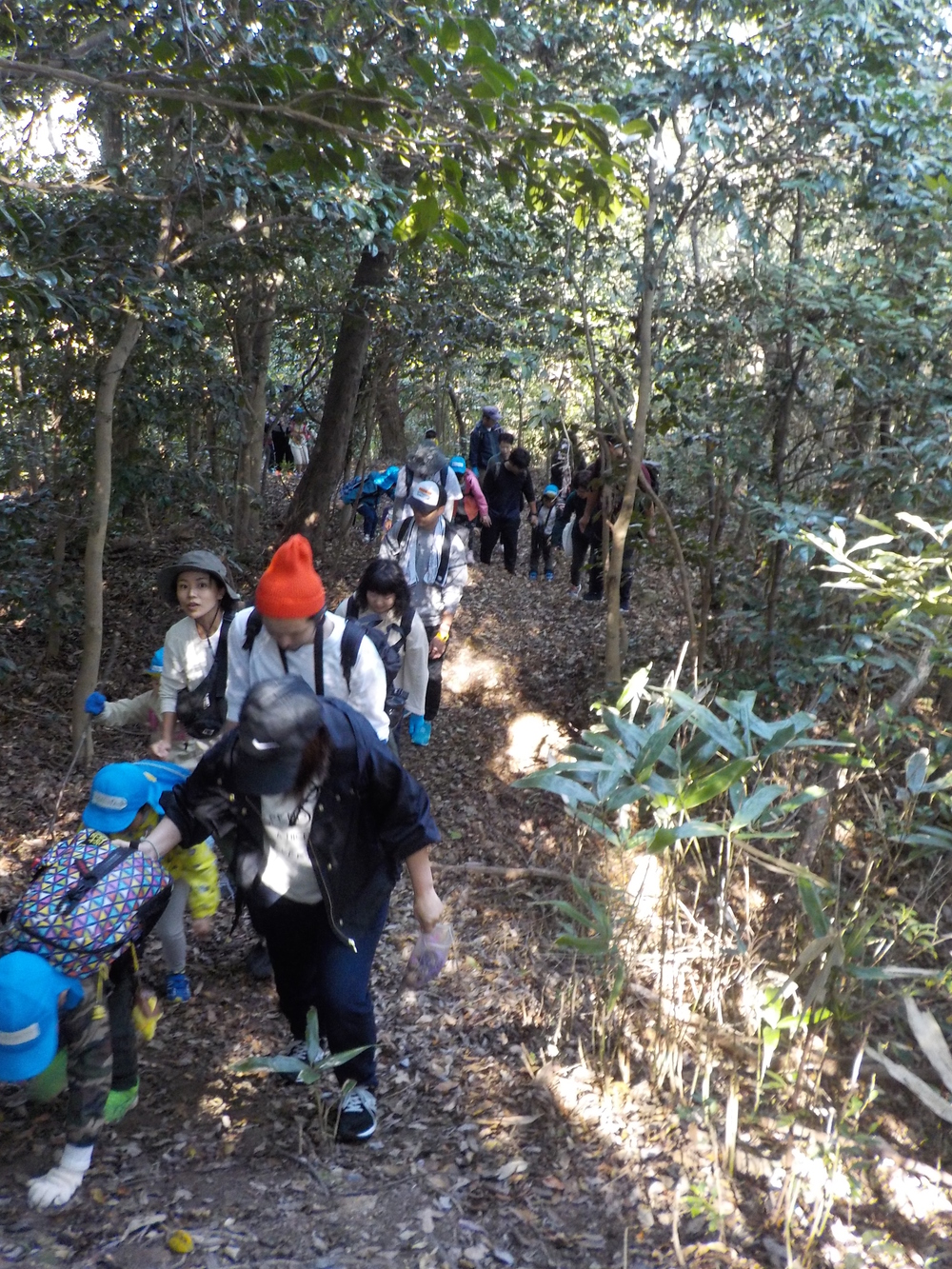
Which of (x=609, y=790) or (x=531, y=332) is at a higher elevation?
(x=531, y=332)

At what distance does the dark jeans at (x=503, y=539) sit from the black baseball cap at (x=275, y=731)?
8.96 m

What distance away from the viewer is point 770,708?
20.9 feet

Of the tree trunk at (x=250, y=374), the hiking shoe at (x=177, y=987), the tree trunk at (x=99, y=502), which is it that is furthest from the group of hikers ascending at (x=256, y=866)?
the tree trunk at (x=250, y=374)

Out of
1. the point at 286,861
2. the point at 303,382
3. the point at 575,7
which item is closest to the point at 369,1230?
the point at 286,861

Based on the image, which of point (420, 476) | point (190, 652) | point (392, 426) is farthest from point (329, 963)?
point (392, 426)

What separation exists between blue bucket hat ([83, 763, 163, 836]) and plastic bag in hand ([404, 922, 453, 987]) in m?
1.01

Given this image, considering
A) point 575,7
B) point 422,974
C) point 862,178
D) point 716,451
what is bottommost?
point 422,974

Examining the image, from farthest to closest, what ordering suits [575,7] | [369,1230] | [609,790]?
[575,7], [609,790], [369,1230]

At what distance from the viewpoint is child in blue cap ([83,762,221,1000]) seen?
3160 millimetres

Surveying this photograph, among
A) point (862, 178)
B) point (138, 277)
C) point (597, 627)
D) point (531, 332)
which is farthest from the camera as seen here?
point (597, 627)

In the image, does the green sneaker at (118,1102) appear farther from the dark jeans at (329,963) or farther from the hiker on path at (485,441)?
the hiker on path at (485,441)

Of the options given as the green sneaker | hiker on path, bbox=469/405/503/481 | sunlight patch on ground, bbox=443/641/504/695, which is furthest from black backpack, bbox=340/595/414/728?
hiker on path, bbox=469/405/503/481

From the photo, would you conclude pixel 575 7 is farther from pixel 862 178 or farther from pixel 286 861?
pixel 286 861

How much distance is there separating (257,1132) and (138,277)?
15.1 feet
